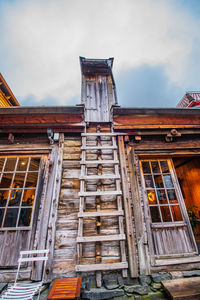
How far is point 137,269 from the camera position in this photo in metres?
2.49

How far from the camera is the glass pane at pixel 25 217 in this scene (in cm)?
298

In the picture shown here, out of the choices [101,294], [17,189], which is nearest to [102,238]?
[101,294]

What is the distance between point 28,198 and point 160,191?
3.47 metres

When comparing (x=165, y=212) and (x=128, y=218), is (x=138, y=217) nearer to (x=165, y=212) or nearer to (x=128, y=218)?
(x=128, y=218)

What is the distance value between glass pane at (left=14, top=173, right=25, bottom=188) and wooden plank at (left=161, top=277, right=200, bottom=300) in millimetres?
3695

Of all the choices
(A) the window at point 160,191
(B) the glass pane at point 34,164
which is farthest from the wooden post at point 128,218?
(B) the glass pane at point 34,164

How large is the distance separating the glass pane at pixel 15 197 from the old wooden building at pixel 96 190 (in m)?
0.03

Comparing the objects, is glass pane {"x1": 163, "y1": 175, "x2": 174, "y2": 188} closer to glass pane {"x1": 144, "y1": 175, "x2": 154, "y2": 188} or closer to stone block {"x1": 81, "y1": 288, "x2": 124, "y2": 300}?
glass pane {"x1": 144, "y1": 175, "x2": 154, "y2": 188}

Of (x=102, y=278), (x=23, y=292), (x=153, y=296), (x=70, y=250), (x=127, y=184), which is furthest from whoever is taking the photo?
(x=127, y=184)

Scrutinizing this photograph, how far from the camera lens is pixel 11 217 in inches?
119

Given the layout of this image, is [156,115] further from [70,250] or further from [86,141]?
[70,250]

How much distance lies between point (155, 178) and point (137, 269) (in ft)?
6.77

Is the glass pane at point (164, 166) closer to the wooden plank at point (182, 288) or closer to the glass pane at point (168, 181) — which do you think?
the glass pane at point (168, 181)

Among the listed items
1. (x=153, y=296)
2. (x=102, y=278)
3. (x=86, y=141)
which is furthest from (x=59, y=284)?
(x=86, y=141)
